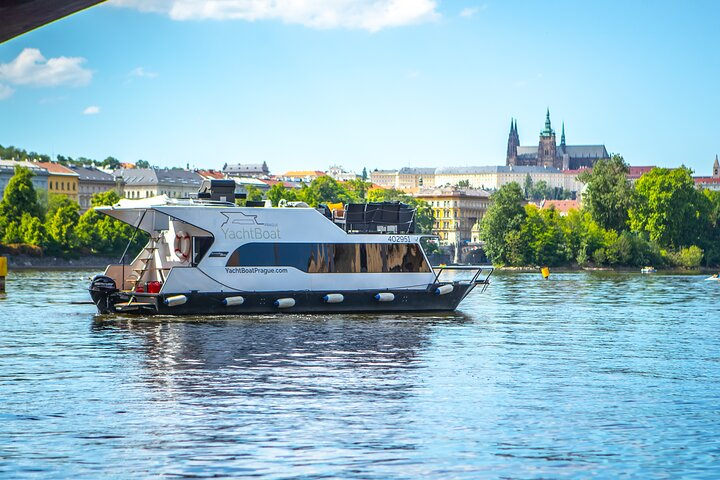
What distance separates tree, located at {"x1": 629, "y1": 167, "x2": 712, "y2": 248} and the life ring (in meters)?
88.8

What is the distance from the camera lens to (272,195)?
150125mm

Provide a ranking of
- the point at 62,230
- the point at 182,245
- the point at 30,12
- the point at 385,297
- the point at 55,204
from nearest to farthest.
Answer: the point at 30,12 → the point at 182,245 → the point at 385,297 → the point at 62,230 → the point at 55,204

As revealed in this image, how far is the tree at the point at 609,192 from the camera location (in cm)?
11650

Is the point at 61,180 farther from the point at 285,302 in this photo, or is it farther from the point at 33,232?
the point at 285,302

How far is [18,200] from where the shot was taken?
11869cm

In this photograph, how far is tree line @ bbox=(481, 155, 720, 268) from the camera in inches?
4562

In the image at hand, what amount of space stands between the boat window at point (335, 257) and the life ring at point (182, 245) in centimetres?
130

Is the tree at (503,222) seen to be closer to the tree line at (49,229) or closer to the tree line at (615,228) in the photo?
the tree line at (615,228)

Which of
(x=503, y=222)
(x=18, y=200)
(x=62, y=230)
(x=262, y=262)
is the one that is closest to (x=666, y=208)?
(x=503, y=222)

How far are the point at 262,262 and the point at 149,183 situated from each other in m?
159

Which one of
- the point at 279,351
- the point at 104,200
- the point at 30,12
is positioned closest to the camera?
the point at 30,12

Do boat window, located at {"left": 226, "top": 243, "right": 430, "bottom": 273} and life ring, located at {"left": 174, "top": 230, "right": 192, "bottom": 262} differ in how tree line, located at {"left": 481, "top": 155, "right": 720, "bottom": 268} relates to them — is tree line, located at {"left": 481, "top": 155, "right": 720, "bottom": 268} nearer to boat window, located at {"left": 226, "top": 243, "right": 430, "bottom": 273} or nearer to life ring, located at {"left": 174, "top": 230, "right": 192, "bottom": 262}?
boat window, located at {"left": 226, "top": 243, "right": 430, "bottom": 273}

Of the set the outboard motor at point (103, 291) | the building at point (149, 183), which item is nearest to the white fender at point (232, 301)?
the outboard motor at point (103, 291)

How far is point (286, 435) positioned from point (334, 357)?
28.8ft
